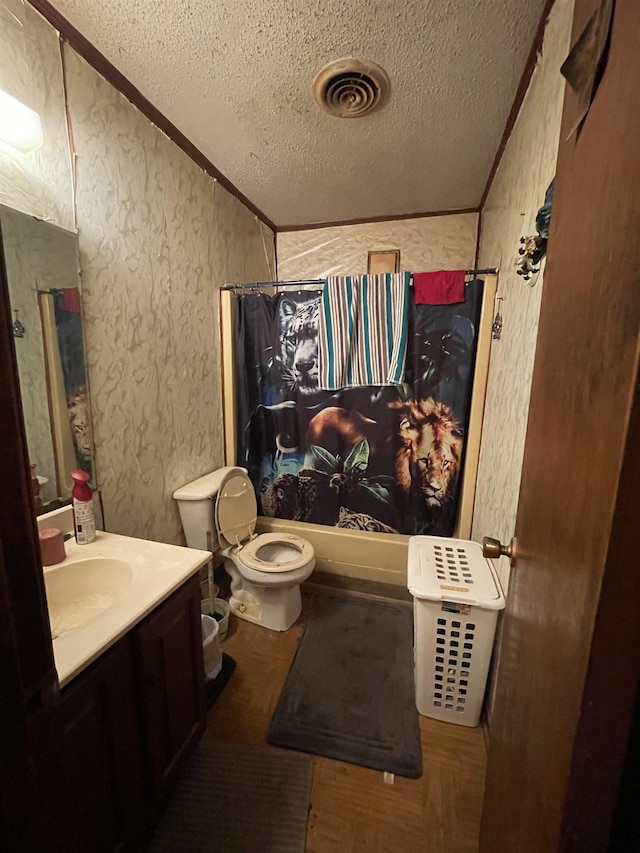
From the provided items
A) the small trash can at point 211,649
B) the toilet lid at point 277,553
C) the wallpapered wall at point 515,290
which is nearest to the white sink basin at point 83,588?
the small trash can at point 211,649

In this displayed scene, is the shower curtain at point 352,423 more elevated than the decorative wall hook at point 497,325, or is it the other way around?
the decorative wall hook at point 497,325

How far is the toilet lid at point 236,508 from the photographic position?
1.83 m

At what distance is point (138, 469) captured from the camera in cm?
152

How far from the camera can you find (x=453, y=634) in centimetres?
133

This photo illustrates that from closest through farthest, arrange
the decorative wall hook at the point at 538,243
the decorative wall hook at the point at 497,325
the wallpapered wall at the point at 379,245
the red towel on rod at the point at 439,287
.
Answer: the decorative wall hook at the point at 538,243 → the decorative wall hook at the point at 497,325 → the red towel on rod at the point at 439,287 → the wallpapered wall at the point at 379,245

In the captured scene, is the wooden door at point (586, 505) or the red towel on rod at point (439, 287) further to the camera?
the red towel on rod at point (439, 287)

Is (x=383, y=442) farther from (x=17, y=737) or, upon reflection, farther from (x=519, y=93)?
(x=17, y=737)

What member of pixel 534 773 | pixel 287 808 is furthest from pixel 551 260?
pixel 287 808

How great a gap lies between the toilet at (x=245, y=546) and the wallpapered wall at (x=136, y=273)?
0.11m

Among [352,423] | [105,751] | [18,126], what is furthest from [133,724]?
[18,126]

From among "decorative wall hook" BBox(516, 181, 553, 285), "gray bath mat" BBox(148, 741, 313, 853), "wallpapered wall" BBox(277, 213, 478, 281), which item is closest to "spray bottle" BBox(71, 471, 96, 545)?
"gray bath mat" BBox(148, 741, 313, 853)

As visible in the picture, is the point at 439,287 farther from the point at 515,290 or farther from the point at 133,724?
the point at 133,724

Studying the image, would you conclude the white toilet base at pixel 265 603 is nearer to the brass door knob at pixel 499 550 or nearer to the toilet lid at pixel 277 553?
the toilet lid at pixel 277 553

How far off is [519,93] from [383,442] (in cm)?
159
